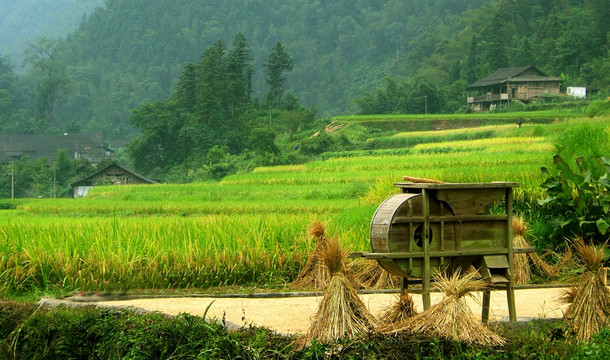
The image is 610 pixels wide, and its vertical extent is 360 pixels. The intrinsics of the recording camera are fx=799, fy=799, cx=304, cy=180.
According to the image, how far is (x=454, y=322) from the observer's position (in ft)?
17.4

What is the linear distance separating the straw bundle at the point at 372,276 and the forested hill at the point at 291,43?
6418 cm

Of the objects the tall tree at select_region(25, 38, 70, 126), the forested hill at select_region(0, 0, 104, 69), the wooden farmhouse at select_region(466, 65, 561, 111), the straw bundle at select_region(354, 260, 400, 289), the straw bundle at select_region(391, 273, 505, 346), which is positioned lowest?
the straw bundle at select_region(354, 260, 400, 289)

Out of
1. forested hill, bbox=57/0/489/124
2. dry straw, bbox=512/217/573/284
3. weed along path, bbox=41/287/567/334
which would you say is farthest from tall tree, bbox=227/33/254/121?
weed along path, bbox=41/287/567/334

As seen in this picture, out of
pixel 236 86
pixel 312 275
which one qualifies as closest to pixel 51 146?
pixel 236 86

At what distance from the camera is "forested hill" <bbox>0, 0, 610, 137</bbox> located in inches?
3305

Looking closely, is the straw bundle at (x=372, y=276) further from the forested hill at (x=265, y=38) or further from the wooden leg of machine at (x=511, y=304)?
the forested hill at (x=265, y=38)

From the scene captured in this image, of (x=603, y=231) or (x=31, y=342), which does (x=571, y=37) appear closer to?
(x=603, y=231)

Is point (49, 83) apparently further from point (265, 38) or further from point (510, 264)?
point (510, 264)

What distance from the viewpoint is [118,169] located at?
162 ft

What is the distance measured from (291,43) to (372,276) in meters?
108

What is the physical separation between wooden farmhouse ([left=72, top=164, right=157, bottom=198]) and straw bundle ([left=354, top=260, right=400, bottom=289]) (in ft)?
129

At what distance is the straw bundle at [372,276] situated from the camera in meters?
9.48

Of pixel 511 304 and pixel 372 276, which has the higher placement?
pixel 511 304

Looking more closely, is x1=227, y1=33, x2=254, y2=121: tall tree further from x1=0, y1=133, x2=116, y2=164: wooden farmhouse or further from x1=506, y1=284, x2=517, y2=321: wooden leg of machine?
x1=506, y1=284, x2=517, y2=321: wooden leg of machine
